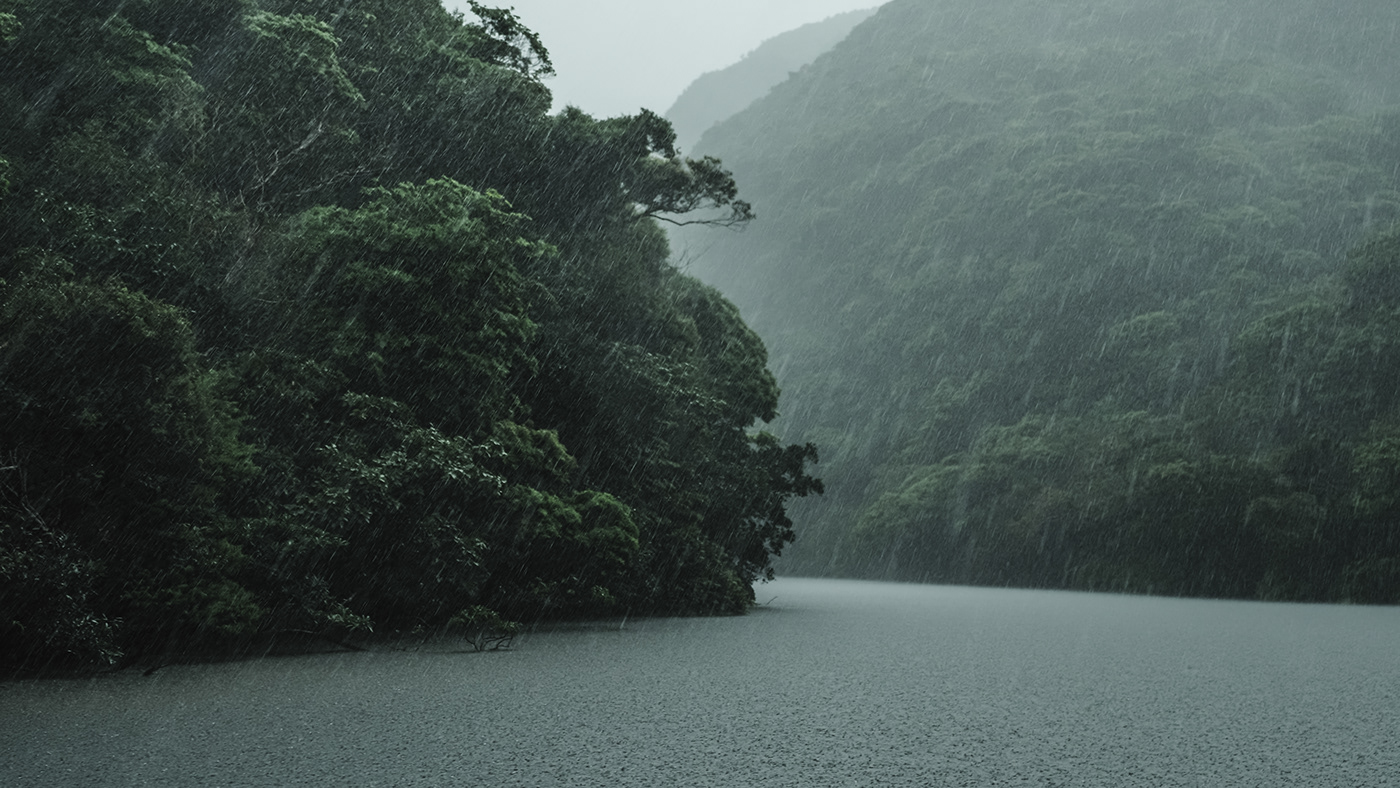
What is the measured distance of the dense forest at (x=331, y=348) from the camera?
9.25 m

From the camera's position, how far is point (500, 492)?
13.2 meters

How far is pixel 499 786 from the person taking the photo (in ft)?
17.2

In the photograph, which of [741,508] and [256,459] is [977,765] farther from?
[741,508]

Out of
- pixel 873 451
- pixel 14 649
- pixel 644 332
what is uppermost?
pixel 873 451

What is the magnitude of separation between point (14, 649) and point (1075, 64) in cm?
7667

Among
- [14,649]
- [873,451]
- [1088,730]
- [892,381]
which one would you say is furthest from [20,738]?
[892,381]

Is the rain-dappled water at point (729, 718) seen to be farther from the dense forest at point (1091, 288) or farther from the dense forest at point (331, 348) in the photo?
the dense forest at point (1091, 288)

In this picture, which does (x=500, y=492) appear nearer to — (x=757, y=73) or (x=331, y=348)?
(x=331, y=348)

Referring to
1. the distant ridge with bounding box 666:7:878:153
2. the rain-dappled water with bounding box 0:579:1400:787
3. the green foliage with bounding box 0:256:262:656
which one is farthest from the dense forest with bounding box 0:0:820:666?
the distant ridge with bounding box 666:7:878:153

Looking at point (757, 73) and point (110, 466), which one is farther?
point (757, 73)

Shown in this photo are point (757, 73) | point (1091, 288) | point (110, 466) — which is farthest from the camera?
point (757, 73)

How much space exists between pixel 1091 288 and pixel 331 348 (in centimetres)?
4717

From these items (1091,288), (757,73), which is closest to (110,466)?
(1091,288)

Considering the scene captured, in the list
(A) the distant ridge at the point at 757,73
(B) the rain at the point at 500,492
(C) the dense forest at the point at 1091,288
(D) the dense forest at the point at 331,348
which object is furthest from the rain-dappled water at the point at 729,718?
(A) the distant ridge at the point at 757,73
